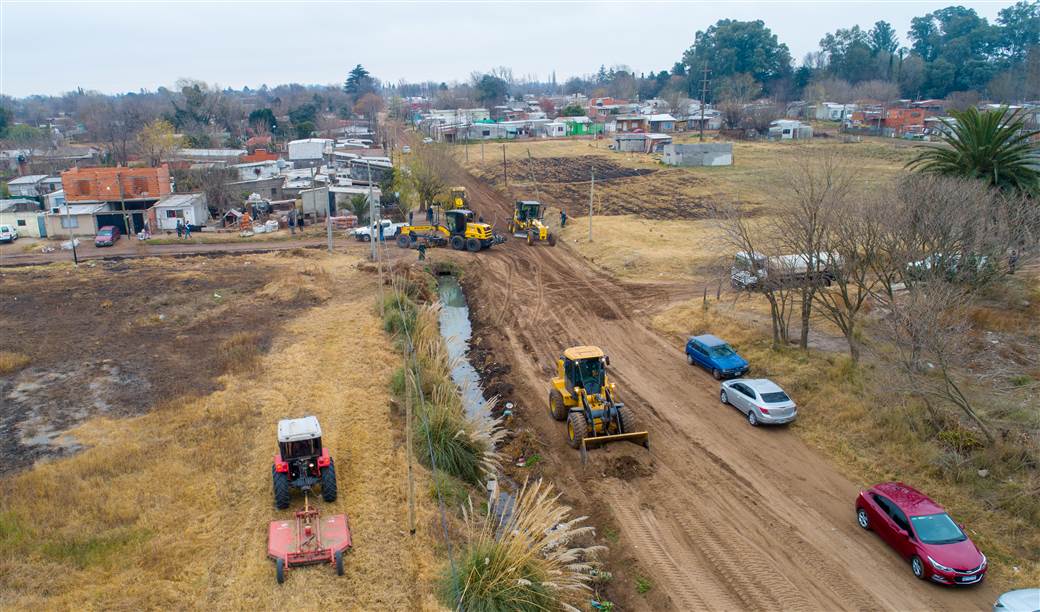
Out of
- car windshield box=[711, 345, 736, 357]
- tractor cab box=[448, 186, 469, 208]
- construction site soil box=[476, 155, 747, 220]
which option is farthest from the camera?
construction site soil box=[476, 155, 747, 220]

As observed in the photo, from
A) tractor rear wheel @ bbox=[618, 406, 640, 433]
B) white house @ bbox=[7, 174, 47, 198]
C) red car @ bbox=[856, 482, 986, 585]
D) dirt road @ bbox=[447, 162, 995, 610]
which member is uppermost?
white house @ bbox=[7, 174, 47, 198]

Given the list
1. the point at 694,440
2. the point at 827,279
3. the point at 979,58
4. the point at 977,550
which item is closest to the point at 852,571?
the point at 977,550

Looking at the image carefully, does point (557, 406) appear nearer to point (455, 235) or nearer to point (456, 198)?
point (455, 235)

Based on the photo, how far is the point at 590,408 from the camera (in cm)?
1861

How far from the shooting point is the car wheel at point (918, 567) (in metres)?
13.1

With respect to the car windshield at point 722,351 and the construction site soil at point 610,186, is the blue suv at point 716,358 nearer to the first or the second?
the car windshield at point 722,351

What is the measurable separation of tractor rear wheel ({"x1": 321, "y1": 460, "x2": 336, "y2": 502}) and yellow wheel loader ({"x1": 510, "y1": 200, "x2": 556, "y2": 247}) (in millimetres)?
29770

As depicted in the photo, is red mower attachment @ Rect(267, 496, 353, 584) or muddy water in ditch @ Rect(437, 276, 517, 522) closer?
red mower attachment @ Rect(267, 496, 353, 584)

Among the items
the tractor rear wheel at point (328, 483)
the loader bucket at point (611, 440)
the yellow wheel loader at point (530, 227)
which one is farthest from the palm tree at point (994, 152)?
the tractor rear wheel at point (328, 483)

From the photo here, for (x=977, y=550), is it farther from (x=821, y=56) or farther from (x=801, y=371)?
(x=821, y=56)

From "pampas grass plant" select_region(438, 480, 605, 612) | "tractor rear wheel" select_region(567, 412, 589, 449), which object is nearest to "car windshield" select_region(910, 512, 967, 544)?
"pampas grass plant" select_region(438, 480, 605, 612)

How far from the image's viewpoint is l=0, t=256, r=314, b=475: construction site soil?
19.9 m

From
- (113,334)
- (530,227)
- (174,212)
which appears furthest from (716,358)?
(174,212)

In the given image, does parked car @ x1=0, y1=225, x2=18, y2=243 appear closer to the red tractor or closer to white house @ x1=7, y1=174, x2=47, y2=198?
white house @ x1=7, y1=174, x2=47, y2=198
